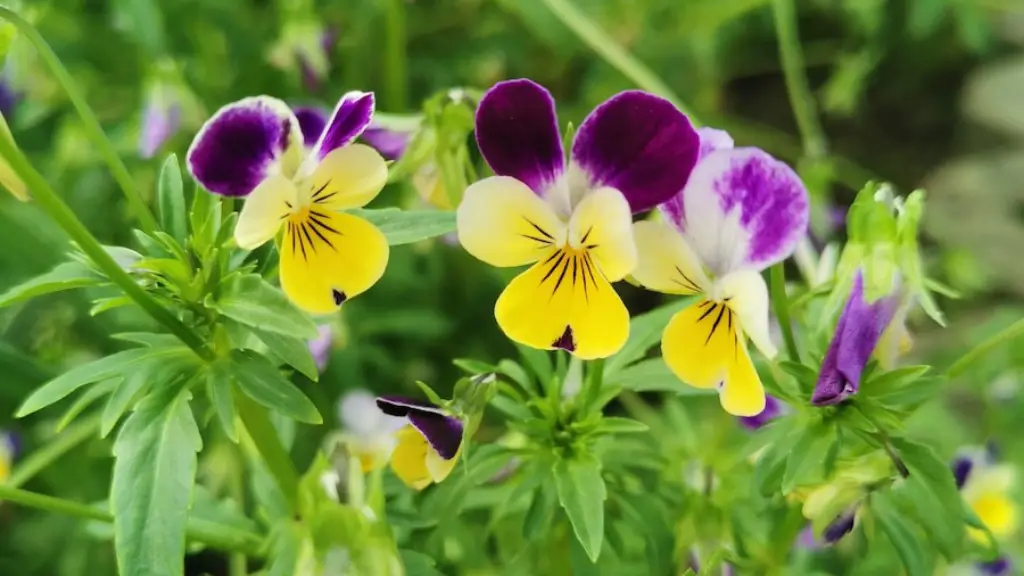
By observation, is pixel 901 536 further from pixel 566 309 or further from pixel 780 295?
pixel 566 309

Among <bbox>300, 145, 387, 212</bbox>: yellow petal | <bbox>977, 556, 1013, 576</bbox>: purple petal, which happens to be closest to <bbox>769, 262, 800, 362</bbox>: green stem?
<bbox>300, 145, 387, 212</bbox>: yellow petal

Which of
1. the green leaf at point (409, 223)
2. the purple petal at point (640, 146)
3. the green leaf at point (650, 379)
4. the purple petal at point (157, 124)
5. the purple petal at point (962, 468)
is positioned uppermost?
the purple petal at point (640, 146)

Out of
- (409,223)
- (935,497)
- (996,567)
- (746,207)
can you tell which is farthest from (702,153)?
(996,567)

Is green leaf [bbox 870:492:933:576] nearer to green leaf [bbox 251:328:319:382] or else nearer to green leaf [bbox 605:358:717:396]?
green leaf [bbox 605:358:717:396]

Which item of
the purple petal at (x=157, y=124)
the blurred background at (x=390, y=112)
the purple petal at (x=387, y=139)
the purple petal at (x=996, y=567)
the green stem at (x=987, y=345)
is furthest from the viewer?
the blurred background at (x=390, y=112)

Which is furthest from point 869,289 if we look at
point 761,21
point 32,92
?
point 761,21

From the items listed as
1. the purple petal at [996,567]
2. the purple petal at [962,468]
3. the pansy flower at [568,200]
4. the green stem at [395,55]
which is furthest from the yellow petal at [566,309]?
the green stem at [395,55]

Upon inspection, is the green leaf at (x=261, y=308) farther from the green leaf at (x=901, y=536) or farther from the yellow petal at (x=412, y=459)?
the green leaf at (x=901, y=536)
